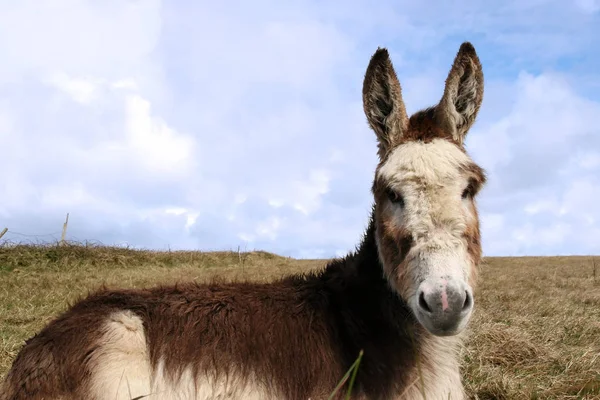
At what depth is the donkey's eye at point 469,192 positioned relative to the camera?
3617 millimetres

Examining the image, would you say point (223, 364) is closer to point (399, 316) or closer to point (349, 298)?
point (349, 298)

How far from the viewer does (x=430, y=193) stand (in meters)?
3.40

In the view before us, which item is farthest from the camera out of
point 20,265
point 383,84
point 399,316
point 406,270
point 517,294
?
point 20,265

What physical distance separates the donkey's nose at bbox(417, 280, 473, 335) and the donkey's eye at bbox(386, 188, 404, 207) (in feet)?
2.35

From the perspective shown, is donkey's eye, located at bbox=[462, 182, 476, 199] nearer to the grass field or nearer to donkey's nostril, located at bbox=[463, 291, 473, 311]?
donkey's nostril, located at bbox=[463, 291, 473, 311]

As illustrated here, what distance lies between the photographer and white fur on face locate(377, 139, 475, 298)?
123 inches

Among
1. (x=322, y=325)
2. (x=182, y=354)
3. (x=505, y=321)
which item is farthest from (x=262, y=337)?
(x=505, y=321)

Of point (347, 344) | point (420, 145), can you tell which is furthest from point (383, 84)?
point (347, 344)

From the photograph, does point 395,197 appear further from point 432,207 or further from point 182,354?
point 182,354

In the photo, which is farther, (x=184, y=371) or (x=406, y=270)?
(x=184, y=371)

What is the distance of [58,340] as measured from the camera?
146 inches

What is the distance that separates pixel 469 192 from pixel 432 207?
495 mm

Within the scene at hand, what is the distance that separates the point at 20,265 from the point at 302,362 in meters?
20.4

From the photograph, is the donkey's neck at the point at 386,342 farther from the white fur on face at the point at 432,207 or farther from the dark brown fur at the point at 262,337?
the white fur on face at the point at 432,207
